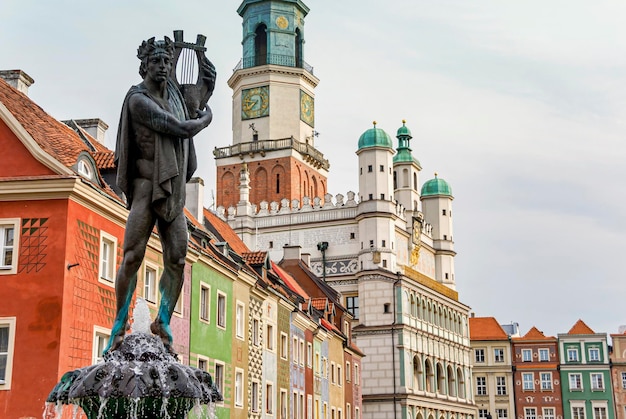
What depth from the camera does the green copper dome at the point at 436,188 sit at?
265ft

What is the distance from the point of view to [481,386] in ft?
283

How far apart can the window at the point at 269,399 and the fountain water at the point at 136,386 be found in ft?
82.2

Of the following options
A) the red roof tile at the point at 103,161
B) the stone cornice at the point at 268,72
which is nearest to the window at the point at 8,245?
→ the red roof tile at the point at 103,161

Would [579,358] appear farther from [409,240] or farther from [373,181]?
[373,181]

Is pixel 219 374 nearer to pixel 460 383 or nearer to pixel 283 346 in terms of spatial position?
pixel 283 346

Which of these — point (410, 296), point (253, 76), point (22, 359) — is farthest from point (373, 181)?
point (22, 359)

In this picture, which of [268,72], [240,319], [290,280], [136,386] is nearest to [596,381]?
[268,72]

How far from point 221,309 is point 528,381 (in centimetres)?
6136

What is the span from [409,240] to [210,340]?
44.8 metres

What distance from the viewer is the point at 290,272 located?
1964 inches

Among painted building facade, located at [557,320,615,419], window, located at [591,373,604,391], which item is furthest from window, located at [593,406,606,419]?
window, located at [591,373,604,391]

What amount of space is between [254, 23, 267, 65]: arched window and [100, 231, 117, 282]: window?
54748mm

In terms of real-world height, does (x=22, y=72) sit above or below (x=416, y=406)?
above

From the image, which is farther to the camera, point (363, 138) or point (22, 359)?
point (363, 138)
